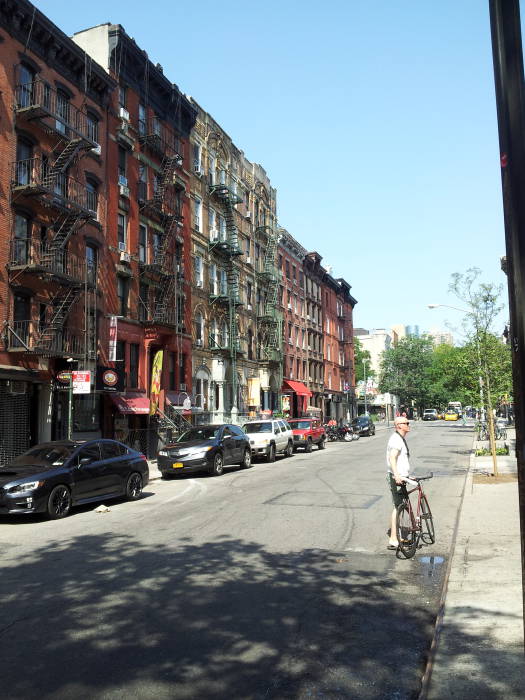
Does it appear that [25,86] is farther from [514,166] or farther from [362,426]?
[362,426]

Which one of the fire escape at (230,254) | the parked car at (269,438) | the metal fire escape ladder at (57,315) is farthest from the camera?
the fire escape at (230,254)

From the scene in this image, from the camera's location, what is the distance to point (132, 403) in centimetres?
2694

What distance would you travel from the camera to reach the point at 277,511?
39.6ft

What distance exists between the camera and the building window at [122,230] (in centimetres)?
2803

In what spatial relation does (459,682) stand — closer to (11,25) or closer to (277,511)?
(277,511)

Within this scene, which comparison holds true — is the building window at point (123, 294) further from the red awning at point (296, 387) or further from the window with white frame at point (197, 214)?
the red awning at point (296, 387)

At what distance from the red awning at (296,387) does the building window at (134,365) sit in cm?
2215

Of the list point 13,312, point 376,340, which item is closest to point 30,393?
point 13,312

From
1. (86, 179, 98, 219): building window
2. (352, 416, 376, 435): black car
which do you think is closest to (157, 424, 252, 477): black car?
(86, 179, 98, 219): building window

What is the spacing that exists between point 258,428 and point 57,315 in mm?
10245

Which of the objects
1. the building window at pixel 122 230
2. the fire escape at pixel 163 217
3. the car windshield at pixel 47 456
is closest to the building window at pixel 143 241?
the fire escape at pixel 163 217

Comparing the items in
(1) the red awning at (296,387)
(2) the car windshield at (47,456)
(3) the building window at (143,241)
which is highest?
(3) the building window at (143,241)

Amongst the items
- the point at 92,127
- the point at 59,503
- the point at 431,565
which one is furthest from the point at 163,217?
the point at 431,565

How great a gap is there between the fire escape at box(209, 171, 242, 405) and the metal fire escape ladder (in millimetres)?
14163
